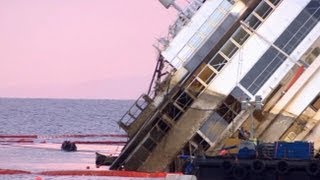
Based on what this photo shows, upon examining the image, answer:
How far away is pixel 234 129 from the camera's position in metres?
54.8

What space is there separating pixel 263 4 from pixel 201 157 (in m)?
10.6

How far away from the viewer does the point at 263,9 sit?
187 ft

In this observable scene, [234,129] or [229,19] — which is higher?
[229,19]

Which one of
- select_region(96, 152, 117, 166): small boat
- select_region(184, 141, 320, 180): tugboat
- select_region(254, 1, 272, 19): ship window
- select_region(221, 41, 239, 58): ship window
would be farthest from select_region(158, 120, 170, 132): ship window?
select_region(96, 152, 117, 166): small boat

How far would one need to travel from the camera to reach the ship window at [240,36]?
56.5m

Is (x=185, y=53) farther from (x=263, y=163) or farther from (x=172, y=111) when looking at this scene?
(x=263, y=163)

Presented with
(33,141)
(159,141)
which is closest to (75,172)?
(159,141)

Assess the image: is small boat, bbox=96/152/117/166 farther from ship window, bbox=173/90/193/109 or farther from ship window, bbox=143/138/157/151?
ship window, bbox=173/90/193/109

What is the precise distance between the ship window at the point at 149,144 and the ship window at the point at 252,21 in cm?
728

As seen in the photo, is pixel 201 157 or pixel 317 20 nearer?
pixel 201 157

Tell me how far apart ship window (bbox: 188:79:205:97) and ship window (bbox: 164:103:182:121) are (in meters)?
1.12

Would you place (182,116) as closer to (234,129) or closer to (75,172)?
(234,129)

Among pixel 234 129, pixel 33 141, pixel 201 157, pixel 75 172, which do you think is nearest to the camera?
pixel 201 157

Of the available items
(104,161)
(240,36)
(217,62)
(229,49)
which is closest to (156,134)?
(217,62)
